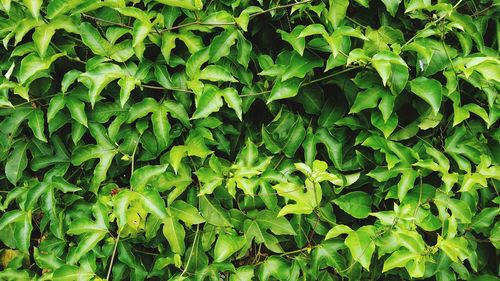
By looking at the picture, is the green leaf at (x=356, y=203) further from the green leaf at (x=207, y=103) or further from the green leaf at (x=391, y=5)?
the green leaf at (x=391, y=5)

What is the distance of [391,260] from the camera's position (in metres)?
1.92

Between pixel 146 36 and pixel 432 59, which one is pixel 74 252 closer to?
pixel 146 36

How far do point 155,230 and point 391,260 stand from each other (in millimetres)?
942

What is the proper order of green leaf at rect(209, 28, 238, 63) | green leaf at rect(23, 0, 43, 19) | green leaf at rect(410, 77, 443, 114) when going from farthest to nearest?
green leaf at rect(209, 28, 238, 63), green leaf at rect(410, 77, 443, 114), green leaf at rect(23, 0, 43, 19)

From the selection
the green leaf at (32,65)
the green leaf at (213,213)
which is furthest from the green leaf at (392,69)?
the green leaf at (32,65)

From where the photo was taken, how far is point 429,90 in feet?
6.63

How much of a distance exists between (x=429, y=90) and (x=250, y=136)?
77 centimetres

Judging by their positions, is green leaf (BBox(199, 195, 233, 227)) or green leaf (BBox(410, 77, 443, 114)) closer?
green leaf (BBox(410, 77, 443, 114))

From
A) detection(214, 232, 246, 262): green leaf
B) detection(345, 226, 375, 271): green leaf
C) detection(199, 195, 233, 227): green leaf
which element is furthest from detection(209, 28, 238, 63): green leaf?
detection(345, 226, 375, 271): green leaf

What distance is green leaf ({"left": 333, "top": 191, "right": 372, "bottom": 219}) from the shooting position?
2.16 metres

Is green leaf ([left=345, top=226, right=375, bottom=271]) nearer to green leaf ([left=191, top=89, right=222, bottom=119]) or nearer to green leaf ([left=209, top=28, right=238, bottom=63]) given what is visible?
green leaf ([left=191, top=89, right=222, bottom=119])

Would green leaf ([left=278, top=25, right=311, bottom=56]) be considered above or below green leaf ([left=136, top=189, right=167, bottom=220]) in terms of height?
above

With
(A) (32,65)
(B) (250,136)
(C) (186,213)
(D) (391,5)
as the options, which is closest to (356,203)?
(B) (250,136)

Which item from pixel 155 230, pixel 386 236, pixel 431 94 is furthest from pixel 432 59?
pixel 155 230
